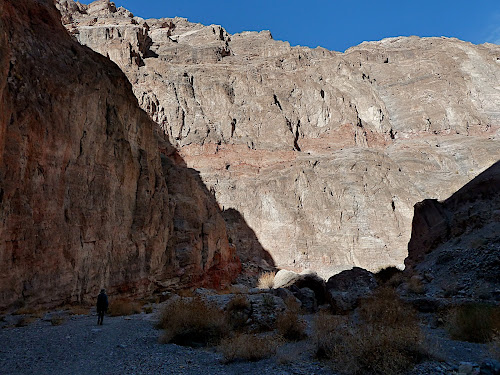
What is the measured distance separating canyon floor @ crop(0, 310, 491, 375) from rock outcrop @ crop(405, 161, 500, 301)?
474 cm

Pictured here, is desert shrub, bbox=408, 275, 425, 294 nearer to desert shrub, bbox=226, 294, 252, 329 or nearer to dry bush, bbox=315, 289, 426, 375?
desert shrub, bbox=226, 294, 252, 329

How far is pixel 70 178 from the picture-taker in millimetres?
16797

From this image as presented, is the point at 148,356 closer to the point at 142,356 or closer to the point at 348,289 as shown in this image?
the point at 142,356

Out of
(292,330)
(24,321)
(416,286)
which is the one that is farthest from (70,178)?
(416,286)

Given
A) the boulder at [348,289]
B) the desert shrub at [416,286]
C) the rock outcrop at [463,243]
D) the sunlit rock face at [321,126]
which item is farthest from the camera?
the sunlit rock face at [321,126]

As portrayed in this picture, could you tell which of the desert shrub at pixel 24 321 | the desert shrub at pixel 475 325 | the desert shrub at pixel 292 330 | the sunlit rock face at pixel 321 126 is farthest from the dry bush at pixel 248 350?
the sunlit rock face at pixel 321 126

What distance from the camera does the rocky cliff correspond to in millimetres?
13703

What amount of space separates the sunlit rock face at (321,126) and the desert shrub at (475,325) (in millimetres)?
32960

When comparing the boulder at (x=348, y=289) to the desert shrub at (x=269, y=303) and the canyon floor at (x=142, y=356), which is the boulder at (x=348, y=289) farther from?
the canyon floor at (x=142, y=356)

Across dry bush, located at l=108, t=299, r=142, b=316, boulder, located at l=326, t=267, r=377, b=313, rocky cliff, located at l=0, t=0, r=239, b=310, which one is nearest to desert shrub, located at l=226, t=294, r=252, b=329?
boulder, located at l=326, t=267, r=377, b=313

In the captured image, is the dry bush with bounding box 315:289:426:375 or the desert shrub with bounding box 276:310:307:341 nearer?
the dry bush with bounding box 315:289:426:375

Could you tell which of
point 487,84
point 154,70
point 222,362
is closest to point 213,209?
point 222,362

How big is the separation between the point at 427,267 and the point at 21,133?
20.0 meters

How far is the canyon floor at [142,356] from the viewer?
628cm
